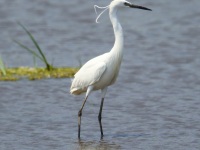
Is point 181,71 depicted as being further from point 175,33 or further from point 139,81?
point 175,33

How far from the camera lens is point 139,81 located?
1562cm

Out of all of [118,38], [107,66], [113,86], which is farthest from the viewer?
[113,86]

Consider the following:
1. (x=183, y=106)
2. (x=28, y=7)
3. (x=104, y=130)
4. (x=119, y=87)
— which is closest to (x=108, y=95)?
(x=119, y=87)

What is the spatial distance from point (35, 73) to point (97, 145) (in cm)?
480

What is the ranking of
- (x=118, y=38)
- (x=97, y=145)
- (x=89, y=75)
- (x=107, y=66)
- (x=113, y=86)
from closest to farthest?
(x=97, y=145) → (x=118, y=38) → (x=107, y=66) → (x=89, y=75) → (x=113, y=86)

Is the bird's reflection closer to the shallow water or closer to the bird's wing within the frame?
the shallow water

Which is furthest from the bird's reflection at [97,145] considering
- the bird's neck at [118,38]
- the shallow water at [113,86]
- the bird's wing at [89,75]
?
the bird's neck at [118,38]

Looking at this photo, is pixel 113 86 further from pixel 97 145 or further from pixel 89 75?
pixel 97 145

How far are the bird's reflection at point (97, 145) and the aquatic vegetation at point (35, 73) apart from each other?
4279 millimetres

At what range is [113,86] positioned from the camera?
15.2m

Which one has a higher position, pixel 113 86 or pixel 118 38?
pixel 118 38

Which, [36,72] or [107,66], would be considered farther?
[36,72]

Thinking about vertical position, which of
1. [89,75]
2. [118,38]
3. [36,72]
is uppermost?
[118,38]

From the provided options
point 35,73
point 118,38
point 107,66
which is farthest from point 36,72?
point 118,38
